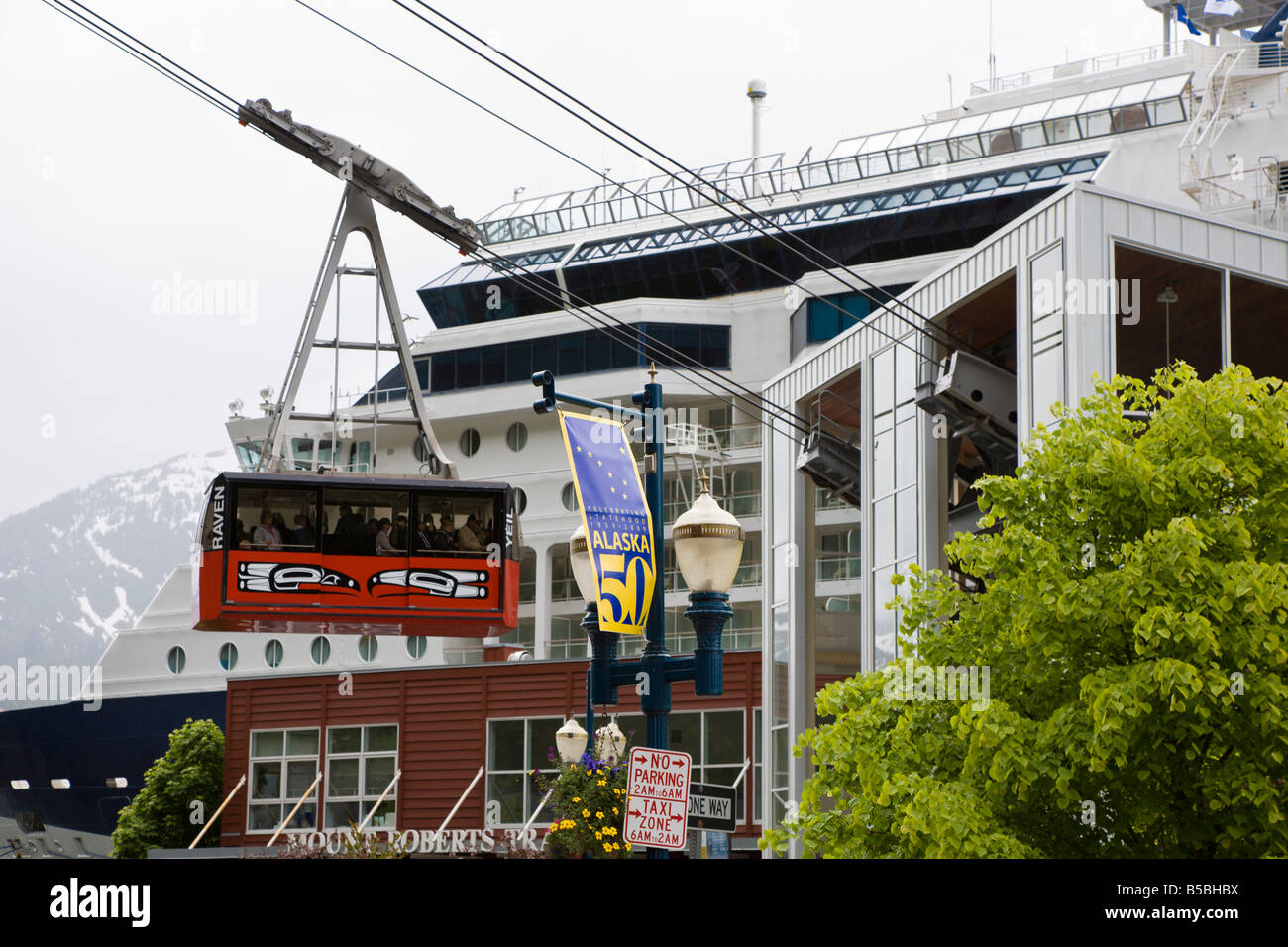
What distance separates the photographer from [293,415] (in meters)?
22.3

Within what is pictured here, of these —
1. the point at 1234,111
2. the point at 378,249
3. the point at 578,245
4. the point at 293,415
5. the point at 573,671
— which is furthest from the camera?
the point at 578,245

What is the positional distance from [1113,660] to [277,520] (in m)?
13.8

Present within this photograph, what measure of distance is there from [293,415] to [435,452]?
266 cm

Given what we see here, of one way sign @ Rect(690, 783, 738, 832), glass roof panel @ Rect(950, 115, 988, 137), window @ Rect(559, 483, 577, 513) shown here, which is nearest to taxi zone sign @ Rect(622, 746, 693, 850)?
one way sign @ Rect(690, 783, 738, 832)

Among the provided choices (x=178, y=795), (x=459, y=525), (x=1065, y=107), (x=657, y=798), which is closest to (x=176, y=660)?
(x=178, y=795)

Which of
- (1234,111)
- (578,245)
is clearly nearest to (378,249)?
(1234,111)

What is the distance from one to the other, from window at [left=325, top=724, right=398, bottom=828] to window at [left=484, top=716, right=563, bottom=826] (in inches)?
123

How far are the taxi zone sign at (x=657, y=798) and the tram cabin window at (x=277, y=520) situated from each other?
37.3ft

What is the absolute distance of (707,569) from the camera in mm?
15430

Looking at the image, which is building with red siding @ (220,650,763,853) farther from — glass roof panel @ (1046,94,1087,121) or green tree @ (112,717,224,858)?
glass roof panel @ (1046,94,1087,121)

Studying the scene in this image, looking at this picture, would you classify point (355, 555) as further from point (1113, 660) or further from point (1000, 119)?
point (1000, 119)

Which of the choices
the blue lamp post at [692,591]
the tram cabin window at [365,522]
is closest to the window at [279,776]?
the tram cabin window at [365,522]

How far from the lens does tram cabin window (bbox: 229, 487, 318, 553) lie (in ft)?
76.5
